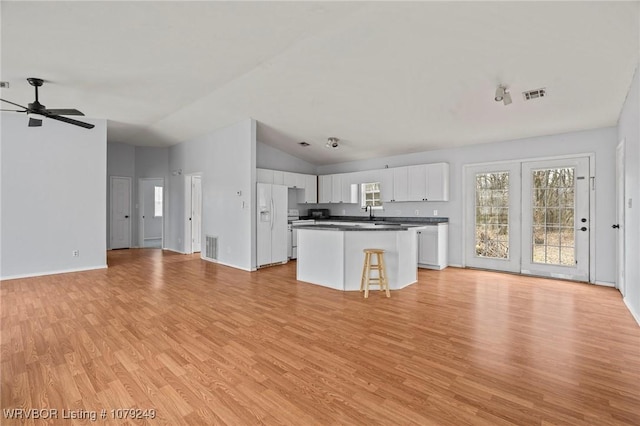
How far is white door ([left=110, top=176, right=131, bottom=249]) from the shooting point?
8719 millimetres

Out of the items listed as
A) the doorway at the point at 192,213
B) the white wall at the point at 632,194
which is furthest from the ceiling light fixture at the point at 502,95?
the doorway at the point at 192,213

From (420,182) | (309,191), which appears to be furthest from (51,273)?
(420,182)

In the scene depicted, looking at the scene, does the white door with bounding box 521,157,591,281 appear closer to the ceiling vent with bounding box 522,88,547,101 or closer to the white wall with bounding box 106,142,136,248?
the ceiling vent with bounding box 522,88,547,101

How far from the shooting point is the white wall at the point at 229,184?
19.4 ft

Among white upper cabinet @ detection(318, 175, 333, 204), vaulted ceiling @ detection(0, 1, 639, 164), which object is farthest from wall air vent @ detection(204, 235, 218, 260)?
white upper cabinet @ detection(318, 175, 333, 204)

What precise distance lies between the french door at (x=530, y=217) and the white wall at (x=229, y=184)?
4.44 m

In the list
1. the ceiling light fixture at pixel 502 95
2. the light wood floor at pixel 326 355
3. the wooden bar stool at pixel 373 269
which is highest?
the ceiling light fixture at pixel 502 95

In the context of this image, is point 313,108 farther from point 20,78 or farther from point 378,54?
point 20,78

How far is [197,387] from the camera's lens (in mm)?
2057

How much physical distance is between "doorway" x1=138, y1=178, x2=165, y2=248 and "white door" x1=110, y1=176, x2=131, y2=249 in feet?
1.02

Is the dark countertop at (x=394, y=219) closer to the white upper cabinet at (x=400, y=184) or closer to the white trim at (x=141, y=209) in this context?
the white upper cabinet at (x=400, y=184)

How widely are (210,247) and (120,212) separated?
12.8 feet

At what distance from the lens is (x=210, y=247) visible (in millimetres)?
6988

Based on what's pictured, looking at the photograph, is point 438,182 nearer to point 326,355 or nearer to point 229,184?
point 229,184
